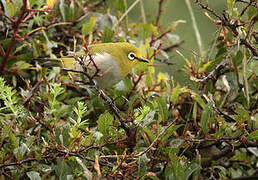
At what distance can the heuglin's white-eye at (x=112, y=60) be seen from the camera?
5.27 ft

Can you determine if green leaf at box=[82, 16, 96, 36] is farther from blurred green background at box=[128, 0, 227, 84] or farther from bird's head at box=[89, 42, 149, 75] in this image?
blurred green background at box=[128, 0, 227, 84]

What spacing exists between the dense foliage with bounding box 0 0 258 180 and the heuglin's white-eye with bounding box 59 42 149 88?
54mm

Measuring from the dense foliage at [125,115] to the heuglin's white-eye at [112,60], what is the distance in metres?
0.05

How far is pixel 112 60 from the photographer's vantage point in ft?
5.75

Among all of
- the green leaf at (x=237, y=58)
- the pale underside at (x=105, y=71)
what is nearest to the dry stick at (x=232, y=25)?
the green leaf at (x=237, y=58)

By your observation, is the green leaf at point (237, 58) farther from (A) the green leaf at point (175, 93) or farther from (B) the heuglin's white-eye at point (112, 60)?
(B) the heuglin's white-eye at point (112, 60)

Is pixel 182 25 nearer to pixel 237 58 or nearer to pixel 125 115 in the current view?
pixel 237 58

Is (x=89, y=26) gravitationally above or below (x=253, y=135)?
above

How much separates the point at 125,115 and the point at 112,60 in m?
0.42

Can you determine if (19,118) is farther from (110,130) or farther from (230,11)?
(230,11)

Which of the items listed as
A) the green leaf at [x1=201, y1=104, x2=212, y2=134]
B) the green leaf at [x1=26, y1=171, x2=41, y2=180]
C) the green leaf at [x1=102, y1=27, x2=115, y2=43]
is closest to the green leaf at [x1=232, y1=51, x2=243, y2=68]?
the green leaf at [x1=201, y1=104, x2=212, y2=134]

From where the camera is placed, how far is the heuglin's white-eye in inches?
63.2

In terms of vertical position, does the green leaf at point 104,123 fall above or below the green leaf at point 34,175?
above

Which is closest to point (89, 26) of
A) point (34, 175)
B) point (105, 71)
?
point (105, 71)
